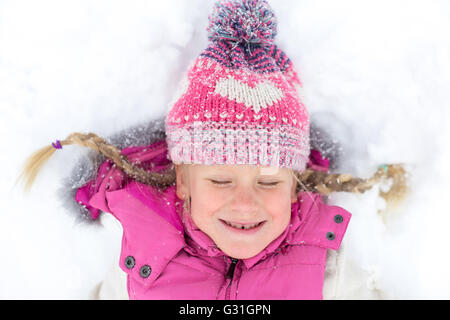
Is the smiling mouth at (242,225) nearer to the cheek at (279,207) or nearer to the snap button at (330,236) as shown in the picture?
the cheek at (279,207)

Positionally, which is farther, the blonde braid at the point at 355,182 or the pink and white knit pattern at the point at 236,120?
the blonde braid at the point at 355,182

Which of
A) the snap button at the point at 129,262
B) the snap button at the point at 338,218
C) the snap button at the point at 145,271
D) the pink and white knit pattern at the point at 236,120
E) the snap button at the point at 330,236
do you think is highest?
the pink and white knit pattern at the point at 236,120

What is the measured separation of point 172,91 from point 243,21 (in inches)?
19.6

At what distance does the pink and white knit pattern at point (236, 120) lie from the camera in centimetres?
151

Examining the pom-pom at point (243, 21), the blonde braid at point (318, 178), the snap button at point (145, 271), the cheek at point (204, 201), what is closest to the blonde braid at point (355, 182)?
the blonde braid at point (318, 178)

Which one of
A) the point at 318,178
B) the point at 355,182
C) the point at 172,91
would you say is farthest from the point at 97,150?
the point at 355,182

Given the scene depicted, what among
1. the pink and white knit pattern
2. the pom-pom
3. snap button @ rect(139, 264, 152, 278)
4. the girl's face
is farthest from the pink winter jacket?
the pom-pom

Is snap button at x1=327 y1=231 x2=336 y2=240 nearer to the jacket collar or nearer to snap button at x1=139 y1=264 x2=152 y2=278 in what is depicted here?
the jacket collar

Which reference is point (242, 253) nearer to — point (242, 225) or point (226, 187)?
point (242, 225)

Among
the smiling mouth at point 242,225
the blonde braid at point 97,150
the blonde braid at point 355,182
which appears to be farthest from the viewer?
the blonde braid at point 355,182

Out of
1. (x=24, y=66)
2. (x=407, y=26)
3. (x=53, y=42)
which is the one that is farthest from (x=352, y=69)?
(x=24, y=66)

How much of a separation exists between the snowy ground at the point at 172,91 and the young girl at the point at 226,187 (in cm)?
13

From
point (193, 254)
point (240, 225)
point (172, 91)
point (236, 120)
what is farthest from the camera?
point (172, 91)

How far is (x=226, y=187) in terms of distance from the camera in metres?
1.58
